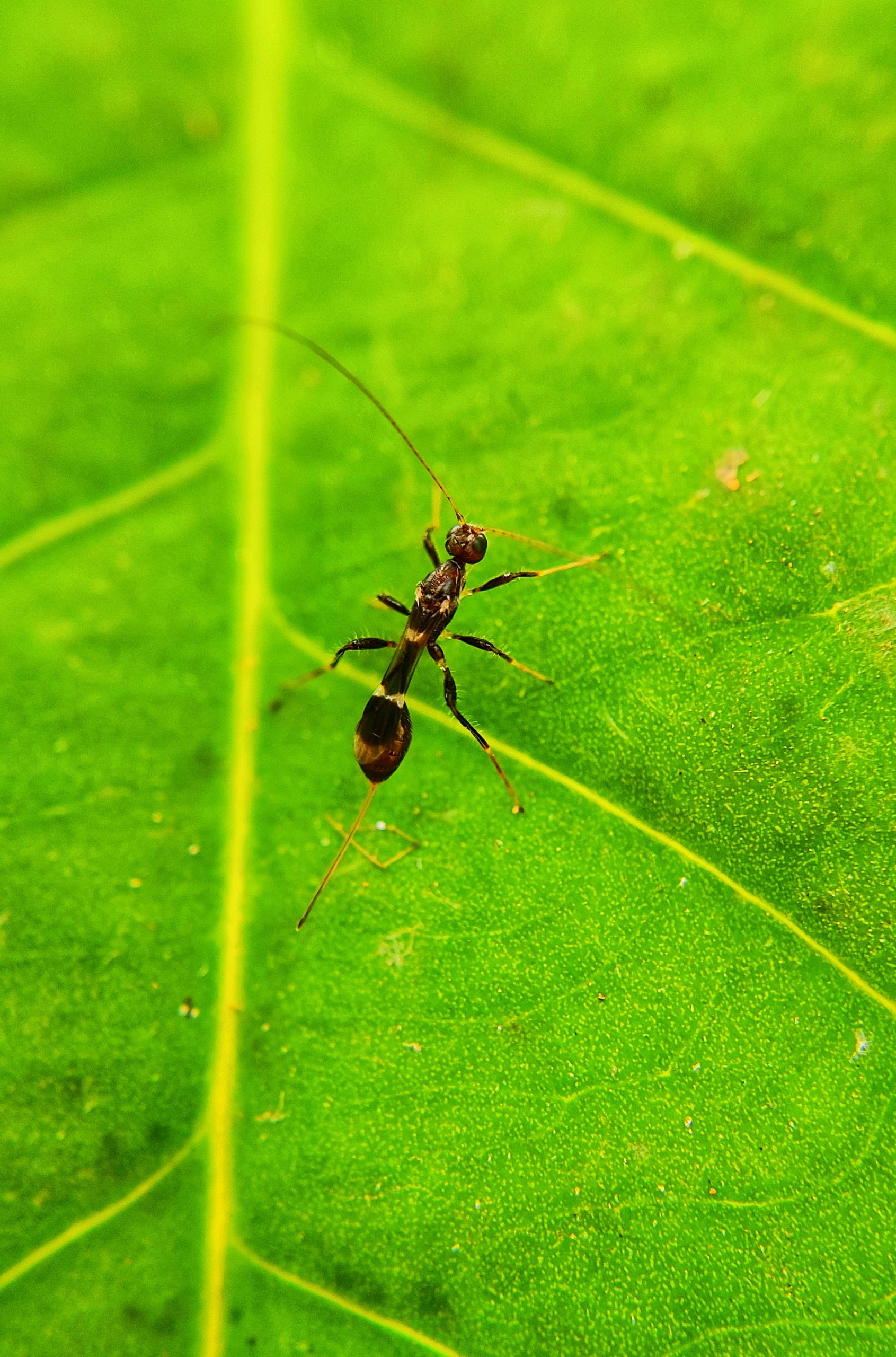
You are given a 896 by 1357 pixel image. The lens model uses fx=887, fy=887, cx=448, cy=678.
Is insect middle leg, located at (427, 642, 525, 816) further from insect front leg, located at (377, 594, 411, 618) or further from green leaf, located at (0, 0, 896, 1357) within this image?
insect front leg, located at (377, 594, 411, 618)

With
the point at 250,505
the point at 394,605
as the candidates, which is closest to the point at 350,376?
the point at 250,505

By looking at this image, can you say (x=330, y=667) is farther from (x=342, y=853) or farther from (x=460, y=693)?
(x=342, y=853)

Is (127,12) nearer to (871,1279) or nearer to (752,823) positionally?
(752,823)

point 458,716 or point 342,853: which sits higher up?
point 458,716

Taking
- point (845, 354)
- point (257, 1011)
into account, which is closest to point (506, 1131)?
point (257, 1011)

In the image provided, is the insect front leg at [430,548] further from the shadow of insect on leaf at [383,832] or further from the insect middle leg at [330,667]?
the shadow of insect on leaf at [383,832]

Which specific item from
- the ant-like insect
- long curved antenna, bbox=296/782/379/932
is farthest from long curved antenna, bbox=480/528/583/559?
long curved antenna, bbox=296/782/379/932
